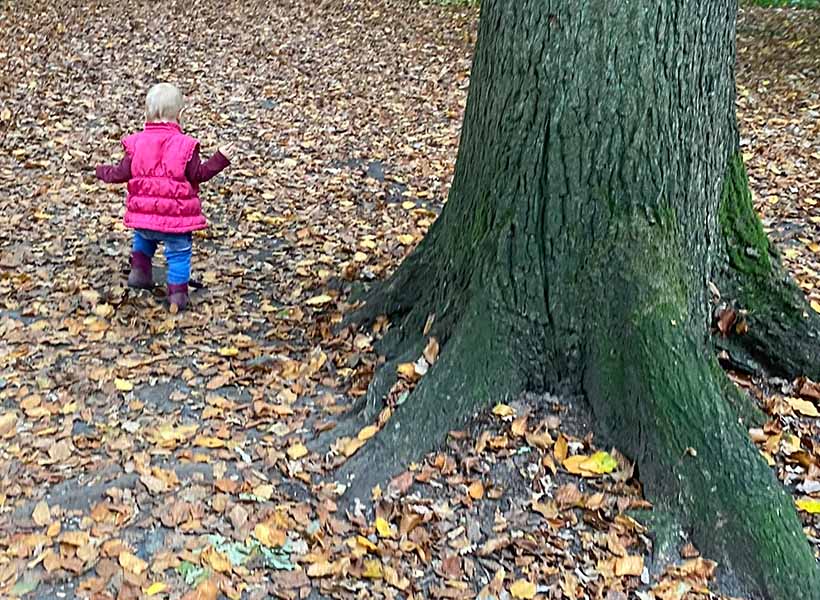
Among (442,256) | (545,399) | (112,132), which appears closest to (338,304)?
(442,256)

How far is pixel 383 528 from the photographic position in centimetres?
341

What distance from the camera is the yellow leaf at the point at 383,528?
339cm

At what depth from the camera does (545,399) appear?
12.5 feet

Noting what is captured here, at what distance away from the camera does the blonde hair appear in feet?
16.5

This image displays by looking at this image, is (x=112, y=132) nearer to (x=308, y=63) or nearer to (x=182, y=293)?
(x=308, y=63)

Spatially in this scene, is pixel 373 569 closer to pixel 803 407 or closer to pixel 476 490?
pixel 476 490

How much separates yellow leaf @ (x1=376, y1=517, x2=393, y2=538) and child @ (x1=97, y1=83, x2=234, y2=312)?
235cm

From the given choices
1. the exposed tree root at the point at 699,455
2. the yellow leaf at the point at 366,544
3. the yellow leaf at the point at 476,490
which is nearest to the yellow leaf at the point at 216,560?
the yellow leaf at the point at 366,544

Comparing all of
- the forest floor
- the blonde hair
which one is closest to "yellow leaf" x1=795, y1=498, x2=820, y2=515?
the forest floor

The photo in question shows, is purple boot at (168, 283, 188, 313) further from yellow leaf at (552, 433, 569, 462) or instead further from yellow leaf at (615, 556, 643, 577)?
yellow leaf at (615, 556, 643, 577)

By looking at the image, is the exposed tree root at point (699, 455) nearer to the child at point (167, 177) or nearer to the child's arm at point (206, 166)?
the child's arm at point (206, 166)

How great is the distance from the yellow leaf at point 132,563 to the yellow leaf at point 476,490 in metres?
1.21

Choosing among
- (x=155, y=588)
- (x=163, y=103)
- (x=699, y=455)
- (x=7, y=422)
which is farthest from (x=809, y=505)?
(x=163, y=103)

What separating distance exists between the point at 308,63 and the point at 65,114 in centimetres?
362
